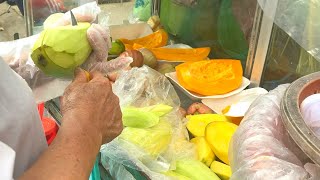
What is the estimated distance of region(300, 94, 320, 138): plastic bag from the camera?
0.73 m

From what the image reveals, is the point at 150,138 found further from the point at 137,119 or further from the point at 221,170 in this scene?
the point at 221,170

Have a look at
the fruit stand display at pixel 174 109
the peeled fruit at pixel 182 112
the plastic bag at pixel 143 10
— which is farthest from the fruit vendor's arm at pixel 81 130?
the plastic bag at pixel 143 10

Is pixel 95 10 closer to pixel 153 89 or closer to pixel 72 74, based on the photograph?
pixel 72 74

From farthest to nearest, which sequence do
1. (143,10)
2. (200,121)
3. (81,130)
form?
(143,10)
(200,121)
(81,130)

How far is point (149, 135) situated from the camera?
3.98 feet

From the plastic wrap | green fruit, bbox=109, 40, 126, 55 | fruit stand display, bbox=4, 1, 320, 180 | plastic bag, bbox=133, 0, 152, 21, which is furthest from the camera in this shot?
plastic bag, bbox=133, 0, 152, 21

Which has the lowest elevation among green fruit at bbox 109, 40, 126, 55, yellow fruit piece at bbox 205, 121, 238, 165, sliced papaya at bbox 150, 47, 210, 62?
yellow fruit piece at bbox 205, 121, 238, 165

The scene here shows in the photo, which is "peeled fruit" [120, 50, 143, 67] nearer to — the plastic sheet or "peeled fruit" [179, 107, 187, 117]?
"peeled fruit" [179, 107, 187, 117]

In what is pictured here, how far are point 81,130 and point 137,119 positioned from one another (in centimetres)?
61

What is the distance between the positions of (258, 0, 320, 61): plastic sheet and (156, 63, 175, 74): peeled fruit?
0.45m

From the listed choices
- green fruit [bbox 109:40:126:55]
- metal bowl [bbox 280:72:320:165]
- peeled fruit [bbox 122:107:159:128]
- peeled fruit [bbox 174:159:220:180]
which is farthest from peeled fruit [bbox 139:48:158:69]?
metal bowl [bbox 280:72:320:165]

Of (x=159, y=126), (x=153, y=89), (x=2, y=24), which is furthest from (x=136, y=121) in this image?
(x=2, y=24)

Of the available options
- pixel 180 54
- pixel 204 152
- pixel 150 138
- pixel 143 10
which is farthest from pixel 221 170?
pixel 143 10

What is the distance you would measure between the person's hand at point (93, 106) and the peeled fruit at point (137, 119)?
388 mm
